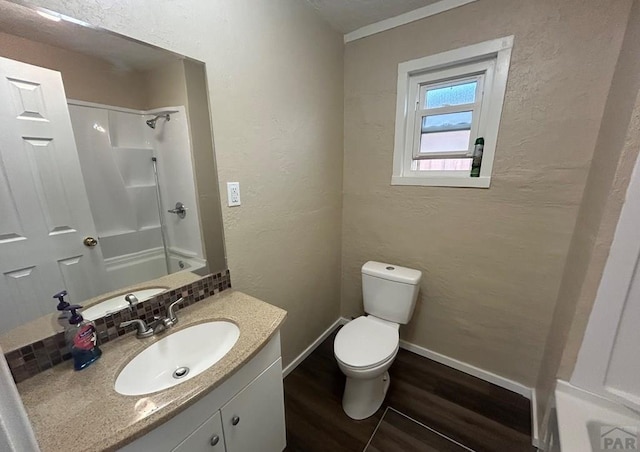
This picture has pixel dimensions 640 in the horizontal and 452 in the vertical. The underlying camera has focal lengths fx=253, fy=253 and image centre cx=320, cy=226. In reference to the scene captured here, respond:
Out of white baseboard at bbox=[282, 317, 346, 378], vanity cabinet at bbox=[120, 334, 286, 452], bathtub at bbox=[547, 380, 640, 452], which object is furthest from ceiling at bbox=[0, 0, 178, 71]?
bathtub at bbox=[547, 380, 640, 452]

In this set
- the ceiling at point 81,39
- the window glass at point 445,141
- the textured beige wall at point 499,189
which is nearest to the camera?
the ceiling at point 81,39

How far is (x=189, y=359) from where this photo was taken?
1.00 meters

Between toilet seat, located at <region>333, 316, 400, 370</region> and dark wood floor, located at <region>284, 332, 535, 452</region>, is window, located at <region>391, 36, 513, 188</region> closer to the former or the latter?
toilet seat, located at <region>333, 316, 400, 370</region>

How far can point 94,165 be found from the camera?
88 centimetres

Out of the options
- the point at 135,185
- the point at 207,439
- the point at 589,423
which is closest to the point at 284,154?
the point at 135,185

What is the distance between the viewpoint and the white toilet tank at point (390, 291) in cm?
164

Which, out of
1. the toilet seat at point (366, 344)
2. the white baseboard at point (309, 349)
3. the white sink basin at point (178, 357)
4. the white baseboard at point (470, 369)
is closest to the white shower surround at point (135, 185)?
the white sink basin at point (178, 357)

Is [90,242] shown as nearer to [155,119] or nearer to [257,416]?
[155,119]

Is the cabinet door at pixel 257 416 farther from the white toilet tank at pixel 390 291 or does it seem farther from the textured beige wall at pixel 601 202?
the textured beige wall at pixel 601 202

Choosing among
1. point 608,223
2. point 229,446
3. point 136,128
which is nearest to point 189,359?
point 229,446

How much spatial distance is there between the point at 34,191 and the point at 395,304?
69.2 inches

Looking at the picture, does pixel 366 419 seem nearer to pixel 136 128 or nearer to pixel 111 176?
pixel 111 176

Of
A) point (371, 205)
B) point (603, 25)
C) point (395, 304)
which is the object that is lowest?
point (395, 304)

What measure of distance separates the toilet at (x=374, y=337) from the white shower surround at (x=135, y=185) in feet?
3.09
